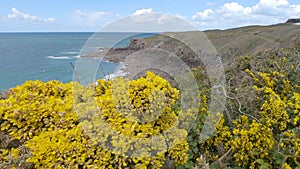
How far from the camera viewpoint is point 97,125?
204cm

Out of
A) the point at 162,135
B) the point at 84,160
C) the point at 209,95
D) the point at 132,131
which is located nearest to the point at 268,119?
the point at 209,95

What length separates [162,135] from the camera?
2.13 m

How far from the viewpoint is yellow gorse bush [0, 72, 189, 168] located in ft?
6.52

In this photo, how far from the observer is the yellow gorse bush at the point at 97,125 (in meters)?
1.99

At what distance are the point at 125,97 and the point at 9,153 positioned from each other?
107cm

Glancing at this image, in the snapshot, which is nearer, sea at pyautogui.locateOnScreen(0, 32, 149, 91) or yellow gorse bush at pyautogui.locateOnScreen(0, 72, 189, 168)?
yellow gorse bush at pyautogui.locateOnScreen(0, 72, 189, 168)

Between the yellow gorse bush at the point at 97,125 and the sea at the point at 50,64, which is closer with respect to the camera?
the yellow gorse bush at the point at 97,125

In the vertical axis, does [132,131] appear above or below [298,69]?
below

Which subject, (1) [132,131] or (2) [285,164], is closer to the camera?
(1) [132,131]

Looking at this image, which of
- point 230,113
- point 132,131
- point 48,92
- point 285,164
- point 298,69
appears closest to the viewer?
point 132,131

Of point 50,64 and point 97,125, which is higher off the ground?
point 97,125

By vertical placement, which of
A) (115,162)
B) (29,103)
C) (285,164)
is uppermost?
(29,103)

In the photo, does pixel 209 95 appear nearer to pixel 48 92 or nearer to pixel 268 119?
pixel 268 119

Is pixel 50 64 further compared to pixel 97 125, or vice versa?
pixel 50 64
